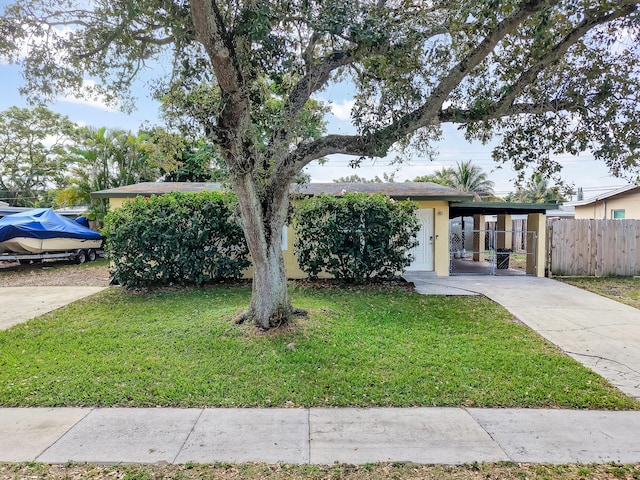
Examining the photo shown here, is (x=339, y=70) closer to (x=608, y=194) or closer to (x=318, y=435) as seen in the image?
(x=318, y=435)

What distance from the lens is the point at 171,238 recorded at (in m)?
9.32

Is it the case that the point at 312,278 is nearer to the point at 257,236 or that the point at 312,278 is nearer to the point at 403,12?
the point at 257,236

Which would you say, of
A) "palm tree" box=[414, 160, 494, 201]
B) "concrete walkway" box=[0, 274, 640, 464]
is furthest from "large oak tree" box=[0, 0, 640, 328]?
"palm tree" box=[414, 160, 494, 201]

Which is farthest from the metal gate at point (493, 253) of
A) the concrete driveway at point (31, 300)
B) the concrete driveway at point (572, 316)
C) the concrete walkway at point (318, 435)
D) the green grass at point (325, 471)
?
the concrete driveway at point (31, 300)

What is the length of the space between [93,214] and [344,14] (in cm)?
1756

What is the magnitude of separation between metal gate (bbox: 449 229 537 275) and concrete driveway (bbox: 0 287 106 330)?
10839mm

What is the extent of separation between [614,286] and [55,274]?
18.0m

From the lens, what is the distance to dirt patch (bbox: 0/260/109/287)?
11.7 metres

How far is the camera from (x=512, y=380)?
451 cm

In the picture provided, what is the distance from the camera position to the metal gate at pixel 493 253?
511 inches

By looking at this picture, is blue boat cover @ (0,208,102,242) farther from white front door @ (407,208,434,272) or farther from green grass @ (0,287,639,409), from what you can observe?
white front door @ (407,208,434,272)

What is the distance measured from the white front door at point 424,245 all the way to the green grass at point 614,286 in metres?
4.15

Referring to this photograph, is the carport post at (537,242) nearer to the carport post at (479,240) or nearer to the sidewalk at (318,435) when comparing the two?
the carport post at (479,240)

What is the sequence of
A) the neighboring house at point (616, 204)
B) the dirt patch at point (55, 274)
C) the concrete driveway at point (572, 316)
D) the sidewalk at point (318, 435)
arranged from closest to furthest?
the sidewalk at point (318, 435) < the concrete driveway at point (572, 316) < the dirt patch at point (55, 274) < the neighboring house at point (616, 204)
